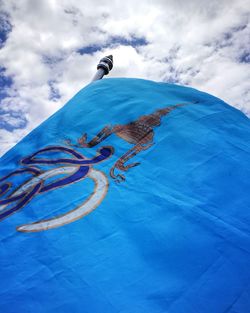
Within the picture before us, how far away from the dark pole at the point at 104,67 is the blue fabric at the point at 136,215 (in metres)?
→ 4.35

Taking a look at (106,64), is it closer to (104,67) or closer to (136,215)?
(104,67)

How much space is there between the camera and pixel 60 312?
1.81m

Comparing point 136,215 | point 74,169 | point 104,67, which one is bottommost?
point 136,215

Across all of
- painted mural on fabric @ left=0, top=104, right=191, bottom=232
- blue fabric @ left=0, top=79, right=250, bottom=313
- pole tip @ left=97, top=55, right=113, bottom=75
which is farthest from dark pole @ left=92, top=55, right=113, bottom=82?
painted mural on fabric @ left=0, top=104, right=191, bottom=232

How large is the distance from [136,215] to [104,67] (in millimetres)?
7457

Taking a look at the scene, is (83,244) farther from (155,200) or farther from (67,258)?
(155,200)

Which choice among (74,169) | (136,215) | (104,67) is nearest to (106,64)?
(104,67)

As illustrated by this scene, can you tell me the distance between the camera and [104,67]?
29.3 ft

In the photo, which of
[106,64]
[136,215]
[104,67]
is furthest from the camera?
[106,64]

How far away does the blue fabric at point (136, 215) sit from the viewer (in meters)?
1.96

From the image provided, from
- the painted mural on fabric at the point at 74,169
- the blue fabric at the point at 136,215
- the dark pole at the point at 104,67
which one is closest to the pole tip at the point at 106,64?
the dark pole at the point at 104,67

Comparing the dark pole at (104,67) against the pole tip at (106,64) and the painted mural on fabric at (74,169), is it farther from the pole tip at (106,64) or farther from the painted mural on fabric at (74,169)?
the painted mural on fabric at (74,169)

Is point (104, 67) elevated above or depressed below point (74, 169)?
above

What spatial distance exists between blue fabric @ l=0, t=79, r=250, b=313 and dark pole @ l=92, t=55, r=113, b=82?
14.3 feet
